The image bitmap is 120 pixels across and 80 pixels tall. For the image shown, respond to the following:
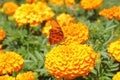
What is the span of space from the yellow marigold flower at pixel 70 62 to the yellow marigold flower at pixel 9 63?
0.32 metres

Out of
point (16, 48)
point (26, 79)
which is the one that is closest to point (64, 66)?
point (26, 79)

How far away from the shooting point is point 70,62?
2.12 m

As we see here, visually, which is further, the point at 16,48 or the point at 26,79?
the point at 16,48

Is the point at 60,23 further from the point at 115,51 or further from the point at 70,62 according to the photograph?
the point at 70,62

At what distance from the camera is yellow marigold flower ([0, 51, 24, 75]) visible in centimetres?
241

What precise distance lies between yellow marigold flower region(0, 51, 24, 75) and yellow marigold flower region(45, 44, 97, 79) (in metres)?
0.32

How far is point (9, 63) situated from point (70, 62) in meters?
0.49

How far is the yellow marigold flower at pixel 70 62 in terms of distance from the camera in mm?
2109

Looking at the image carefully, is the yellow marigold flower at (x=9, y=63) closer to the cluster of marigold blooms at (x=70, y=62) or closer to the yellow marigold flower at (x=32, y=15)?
the cluster of marigold blooms at (x=70, y=62)

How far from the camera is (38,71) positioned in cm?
248

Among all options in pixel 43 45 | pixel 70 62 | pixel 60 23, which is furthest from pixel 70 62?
pixel 60 23

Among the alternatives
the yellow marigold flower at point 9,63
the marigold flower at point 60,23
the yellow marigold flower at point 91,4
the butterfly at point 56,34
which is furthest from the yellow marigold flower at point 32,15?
the yellow marigold flower at point 9,63

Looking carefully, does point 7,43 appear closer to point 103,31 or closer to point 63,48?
point 103,31

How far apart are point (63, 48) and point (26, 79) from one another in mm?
288
